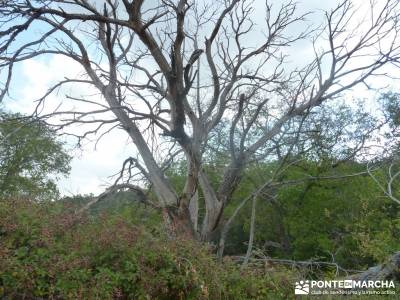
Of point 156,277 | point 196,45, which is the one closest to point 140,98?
point 196,45

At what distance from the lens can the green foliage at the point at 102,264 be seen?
4.77 metres

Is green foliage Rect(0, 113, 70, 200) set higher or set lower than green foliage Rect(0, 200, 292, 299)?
higher

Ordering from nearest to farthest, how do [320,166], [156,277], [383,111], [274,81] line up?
[156,277] < [274,81] < [320,166] < [383,111]

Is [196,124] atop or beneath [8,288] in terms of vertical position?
atop

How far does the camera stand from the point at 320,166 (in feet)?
67.5

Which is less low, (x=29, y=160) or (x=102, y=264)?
(x=29, y=160)

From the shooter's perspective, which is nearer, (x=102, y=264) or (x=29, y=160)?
(x=102, y=264)

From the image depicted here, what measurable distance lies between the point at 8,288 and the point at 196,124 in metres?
8.50

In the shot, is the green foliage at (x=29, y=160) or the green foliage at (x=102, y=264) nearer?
the green foliage at (x=102, y=264)

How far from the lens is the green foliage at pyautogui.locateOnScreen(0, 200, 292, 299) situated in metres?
4.77

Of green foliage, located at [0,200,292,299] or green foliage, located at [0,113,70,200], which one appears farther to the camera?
green foliage, located at [0,113,70,200]

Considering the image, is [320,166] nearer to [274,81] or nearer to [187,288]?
[274,81]

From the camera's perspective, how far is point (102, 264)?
5.32 meters

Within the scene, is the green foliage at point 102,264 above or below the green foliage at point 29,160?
below
